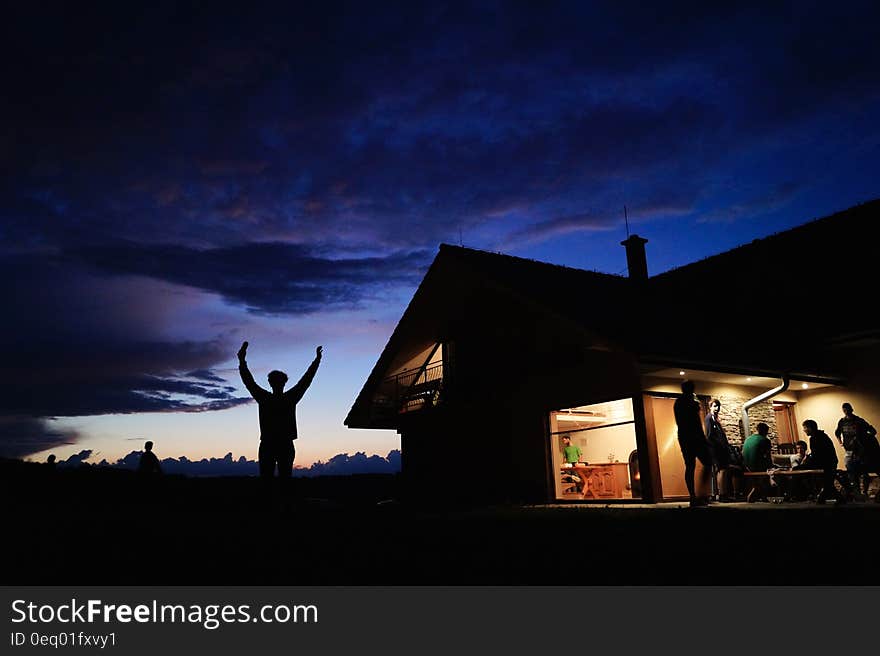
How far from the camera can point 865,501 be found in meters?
9.88

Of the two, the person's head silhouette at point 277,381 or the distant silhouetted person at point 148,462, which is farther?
the distant silhouetted person at point 148,462

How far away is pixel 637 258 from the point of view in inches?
727

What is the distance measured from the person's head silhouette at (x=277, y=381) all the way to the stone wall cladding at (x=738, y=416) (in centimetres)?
956

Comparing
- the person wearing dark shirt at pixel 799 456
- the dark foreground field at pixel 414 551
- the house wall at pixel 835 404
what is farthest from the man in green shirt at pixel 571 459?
the dark foreground field at pixel 414 551

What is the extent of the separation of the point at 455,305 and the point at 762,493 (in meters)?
8.30

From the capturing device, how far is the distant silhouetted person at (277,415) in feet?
20.1

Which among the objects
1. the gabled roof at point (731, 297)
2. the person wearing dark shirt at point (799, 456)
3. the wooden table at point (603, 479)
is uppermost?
the gabled roof at point (731, 297)

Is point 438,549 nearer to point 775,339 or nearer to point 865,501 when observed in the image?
point 865,501

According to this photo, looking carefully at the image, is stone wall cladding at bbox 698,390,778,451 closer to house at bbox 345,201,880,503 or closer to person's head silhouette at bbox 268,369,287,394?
house at bbox 345,201,880,503

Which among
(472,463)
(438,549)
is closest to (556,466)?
(472,463)

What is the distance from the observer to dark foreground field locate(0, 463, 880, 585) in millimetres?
2881

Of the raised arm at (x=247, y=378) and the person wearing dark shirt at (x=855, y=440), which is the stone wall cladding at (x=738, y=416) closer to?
the person wearing dark shirt at (x=855, y=440)

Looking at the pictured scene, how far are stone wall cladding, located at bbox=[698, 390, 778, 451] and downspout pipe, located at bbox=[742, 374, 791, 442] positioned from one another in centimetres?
9

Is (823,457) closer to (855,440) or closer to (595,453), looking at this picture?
(855,440)
